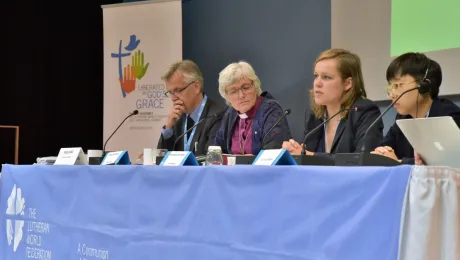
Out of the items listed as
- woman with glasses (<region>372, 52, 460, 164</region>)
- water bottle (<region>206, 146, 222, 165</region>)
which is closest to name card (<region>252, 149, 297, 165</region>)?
water bottle (<region>206, 146, 222, 165</region>)

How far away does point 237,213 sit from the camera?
4.76 ft

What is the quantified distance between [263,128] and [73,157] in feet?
3.46

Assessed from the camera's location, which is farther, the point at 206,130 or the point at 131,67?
the point at 131,67

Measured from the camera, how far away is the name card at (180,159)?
69.5 inches

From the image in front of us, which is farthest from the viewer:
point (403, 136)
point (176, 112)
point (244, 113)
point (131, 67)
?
point (131, 67)

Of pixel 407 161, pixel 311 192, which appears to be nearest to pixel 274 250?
pixel 311 192

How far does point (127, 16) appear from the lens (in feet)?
16.2

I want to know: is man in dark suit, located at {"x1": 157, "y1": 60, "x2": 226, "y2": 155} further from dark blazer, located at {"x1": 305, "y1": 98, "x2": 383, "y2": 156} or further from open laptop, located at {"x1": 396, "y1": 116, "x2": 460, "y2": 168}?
open laptop, located at {"x1": 396, "y1": 116, "x2": 460, "y2": 168}

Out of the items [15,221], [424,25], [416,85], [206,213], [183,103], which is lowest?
[15,221]

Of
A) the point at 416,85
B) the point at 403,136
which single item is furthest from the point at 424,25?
the point at 416,85

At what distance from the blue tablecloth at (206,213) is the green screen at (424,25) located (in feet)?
7.24

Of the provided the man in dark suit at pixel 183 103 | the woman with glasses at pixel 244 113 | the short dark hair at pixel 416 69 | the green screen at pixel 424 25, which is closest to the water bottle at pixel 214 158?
the short dark hair at pixel 416 69

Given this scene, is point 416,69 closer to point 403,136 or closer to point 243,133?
point 403,136

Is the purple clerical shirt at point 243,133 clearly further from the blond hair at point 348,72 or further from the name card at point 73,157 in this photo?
the name card at point 73,157
